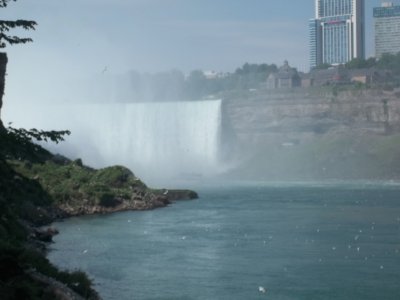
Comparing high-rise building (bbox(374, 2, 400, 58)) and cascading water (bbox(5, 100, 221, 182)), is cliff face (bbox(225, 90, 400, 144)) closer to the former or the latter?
cascading water (bbox(5, 100, 221, 182))

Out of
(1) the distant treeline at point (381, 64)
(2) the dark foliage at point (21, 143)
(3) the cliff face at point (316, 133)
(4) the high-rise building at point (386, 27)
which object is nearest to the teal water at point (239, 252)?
(2) the dark foliage at point (21, 143)

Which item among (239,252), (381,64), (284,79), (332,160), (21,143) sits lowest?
(332,160)

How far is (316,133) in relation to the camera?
85.4 m

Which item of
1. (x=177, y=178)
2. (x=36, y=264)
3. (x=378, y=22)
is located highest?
(x=378, y=22)

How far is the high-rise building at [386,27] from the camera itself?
189625 mm

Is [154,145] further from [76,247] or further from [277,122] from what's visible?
[76,247]

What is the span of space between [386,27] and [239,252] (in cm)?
17920

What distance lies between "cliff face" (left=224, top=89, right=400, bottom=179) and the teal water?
1501 inches

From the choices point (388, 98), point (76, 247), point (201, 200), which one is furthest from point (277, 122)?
point (76, 247)

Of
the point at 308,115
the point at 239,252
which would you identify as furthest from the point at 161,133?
the point at 239,252

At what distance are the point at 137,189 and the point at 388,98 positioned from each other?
1894 inches

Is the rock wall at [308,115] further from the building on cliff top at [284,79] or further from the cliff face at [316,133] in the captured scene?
the building on cliff top at [284,79]

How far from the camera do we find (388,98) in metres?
84.8

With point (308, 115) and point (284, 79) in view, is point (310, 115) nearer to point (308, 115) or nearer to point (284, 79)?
point (308, 115)
